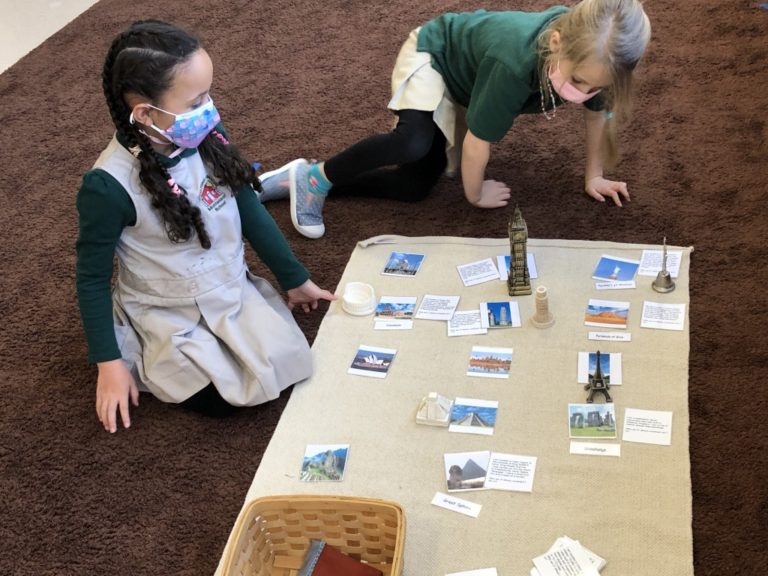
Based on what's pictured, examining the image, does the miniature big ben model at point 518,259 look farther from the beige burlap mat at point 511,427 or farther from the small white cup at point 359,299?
the small white cup at point 359,299

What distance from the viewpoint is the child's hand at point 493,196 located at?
7.94ft

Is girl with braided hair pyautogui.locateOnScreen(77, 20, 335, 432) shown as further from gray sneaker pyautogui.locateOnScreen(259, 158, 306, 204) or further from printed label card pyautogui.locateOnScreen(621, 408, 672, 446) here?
printed label card pyautogui.locateOnScreen(621, 408, 672, 446)

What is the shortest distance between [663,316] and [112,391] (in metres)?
1.27

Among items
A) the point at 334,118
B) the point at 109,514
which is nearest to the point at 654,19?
the point at 334,118

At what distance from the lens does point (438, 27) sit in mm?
2400

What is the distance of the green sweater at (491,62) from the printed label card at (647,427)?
804mm

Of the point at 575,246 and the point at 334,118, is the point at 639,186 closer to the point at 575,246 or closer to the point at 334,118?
the point at 575,246

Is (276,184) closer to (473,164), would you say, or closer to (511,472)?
(473,164)

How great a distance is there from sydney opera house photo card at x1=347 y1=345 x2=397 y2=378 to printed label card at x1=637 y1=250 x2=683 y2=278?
2.19ft

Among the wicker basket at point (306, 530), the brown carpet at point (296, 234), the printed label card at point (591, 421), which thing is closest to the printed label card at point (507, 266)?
the brown carpet at point (296, 234)

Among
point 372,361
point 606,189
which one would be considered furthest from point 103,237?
point 606,189

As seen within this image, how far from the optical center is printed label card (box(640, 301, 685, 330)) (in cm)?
199

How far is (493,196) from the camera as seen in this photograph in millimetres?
2430

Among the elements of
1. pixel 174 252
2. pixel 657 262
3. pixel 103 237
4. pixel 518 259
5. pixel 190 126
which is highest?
pixel 190 126
